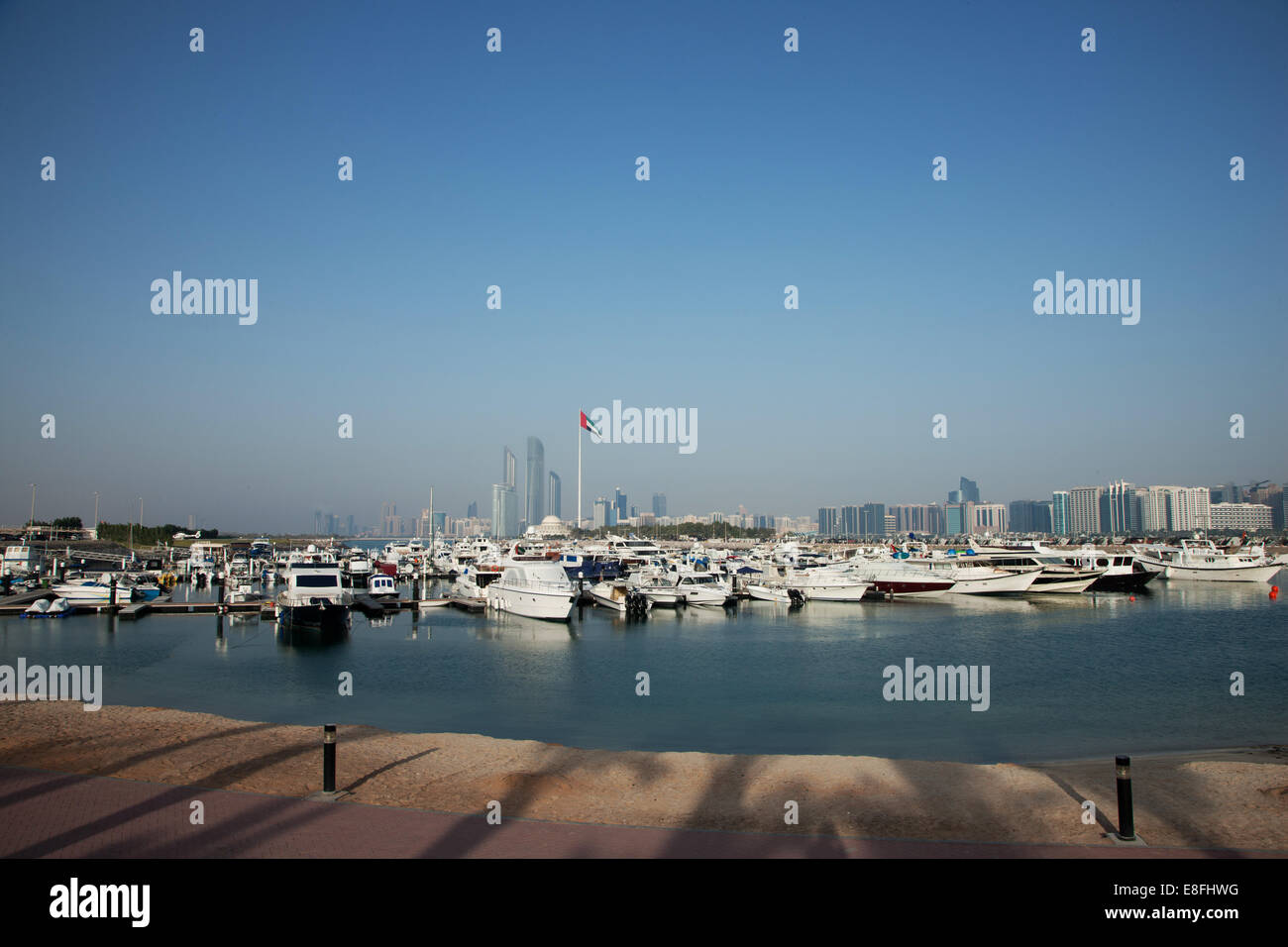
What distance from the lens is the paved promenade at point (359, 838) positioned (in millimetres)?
9102

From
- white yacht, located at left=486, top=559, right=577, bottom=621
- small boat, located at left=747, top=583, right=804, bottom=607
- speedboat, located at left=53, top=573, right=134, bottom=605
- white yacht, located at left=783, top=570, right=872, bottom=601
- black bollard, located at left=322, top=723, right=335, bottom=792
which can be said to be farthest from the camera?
white yacht, located at left=783, top=570, right=872, bottom=601

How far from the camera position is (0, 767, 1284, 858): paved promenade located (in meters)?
9.10

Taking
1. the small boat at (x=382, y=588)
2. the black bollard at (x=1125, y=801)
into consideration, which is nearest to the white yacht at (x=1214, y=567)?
the small boat at (x=382, y=588)

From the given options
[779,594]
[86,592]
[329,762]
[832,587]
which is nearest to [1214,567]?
[832,587]

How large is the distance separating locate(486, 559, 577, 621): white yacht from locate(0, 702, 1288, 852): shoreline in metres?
29.1

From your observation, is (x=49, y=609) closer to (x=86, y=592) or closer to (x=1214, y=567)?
(x=86, y=592)

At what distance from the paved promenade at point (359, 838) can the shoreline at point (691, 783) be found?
0.62 metres

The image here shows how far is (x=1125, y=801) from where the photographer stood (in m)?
10.1

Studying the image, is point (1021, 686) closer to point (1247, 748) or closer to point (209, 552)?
point (1247, 748)

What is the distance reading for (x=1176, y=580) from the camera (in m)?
75.2

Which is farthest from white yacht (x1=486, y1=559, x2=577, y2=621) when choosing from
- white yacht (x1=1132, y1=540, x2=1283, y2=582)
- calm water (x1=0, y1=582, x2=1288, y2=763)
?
white yacht (x1=1132, y1=540, x2=1283, y2=582)

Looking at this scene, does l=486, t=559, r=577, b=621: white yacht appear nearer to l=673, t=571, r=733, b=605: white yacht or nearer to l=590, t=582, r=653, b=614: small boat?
l=590, t=582, r=653, b=614: small boat

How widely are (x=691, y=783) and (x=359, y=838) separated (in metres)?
5.83

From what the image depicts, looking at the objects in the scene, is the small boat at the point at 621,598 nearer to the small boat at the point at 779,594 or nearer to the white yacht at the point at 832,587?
the small boat at the point at 779,594
